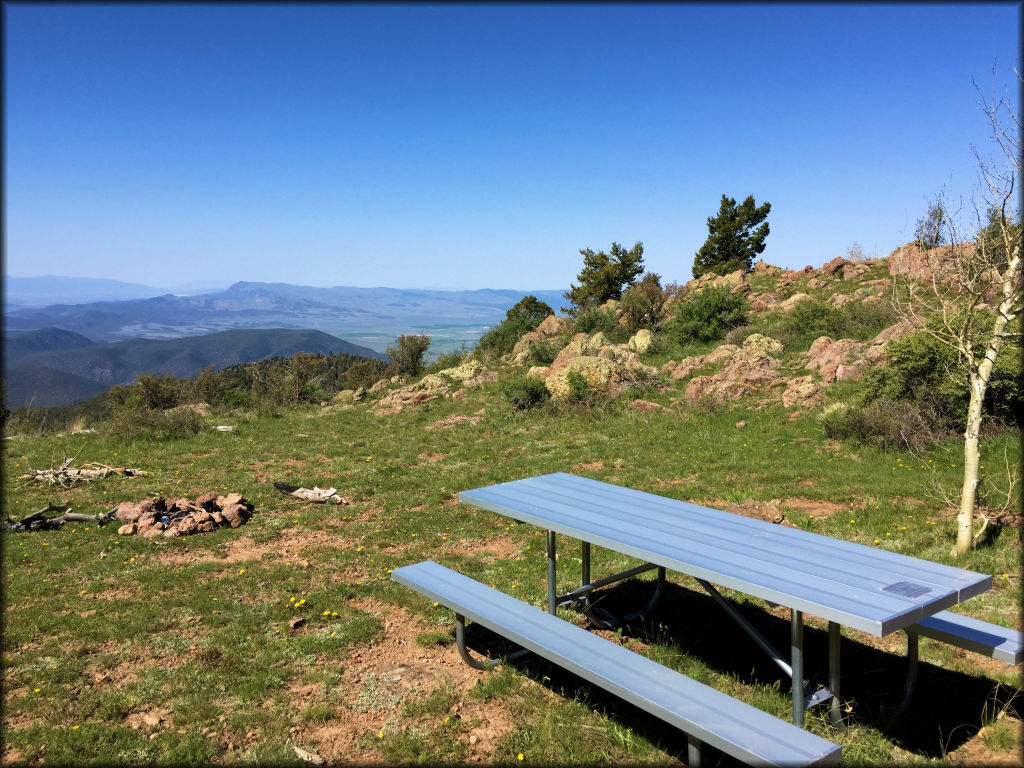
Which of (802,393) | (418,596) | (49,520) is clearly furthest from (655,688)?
(802,393)

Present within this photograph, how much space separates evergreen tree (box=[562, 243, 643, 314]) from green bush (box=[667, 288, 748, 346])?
14158mm

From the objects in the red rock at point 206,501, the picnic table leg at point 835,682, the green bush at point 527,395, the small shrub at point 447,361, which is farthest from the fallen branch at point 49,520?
the small shrub at point 447,361

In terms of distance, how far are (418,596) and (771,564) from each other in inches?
126

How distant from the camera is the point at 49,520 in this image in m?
7.52

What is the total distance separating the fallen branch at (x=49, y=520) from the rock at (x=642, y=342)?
1521cm

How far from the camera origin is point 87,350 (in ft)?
301

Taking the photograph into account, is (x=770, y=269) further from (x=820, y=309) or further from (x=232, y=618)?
(x=232, y=618)

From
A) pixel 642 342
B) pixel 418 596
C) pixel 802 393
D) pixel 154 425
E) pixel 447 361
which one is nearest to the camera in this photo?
pixel 418 596

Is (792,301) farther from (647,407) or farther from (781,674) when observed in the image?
(781,674)

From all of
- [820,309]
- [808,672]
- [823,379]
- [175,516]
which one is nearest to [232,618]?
[175,516]

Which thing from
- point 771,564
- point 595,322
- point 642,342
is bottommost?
point 771,564

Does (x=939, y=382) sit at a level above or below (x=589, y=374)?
above

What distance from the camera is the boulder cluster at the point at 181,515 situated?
7.26m

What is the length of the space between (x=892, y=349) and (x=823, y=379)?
110 inches
